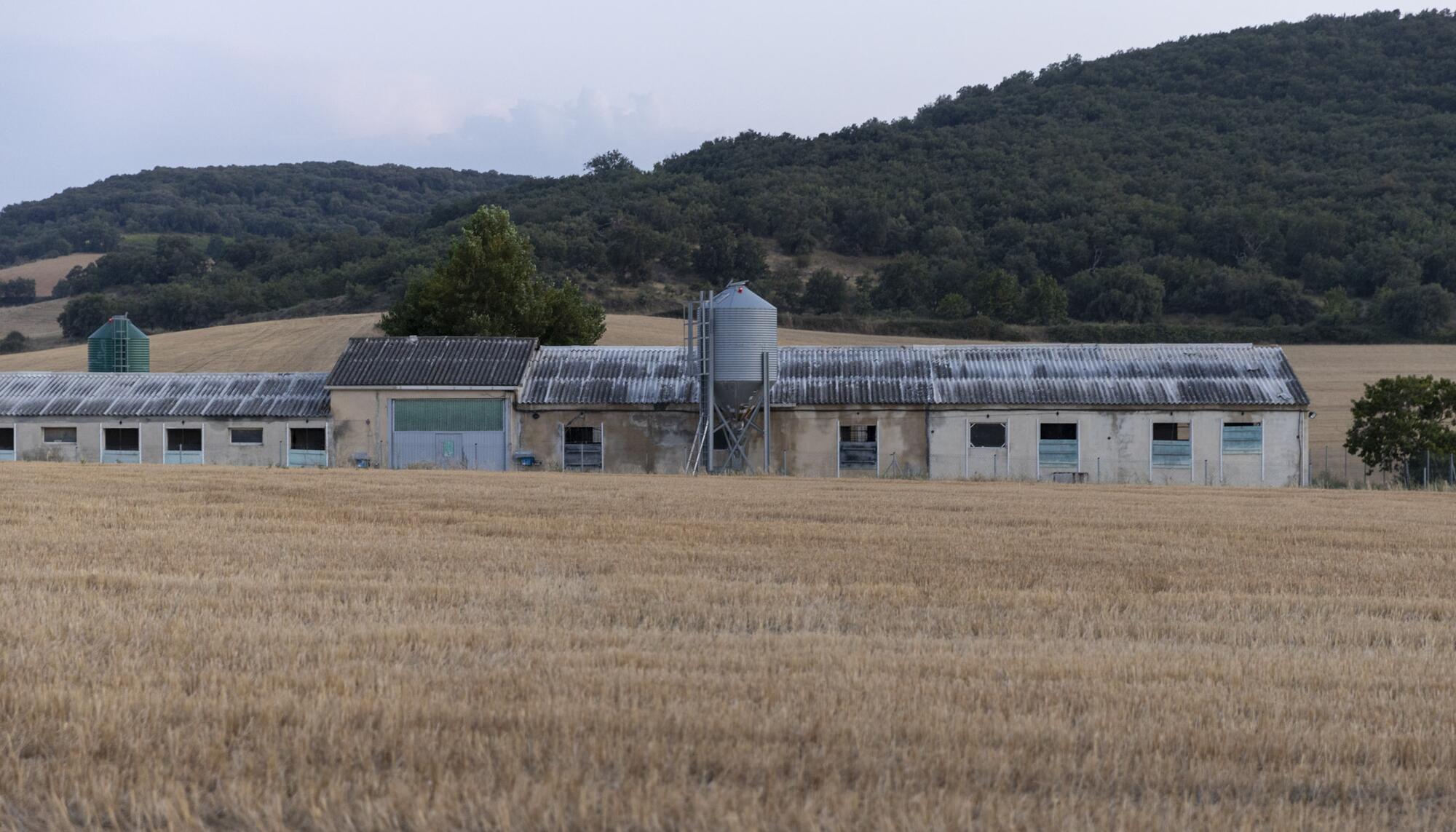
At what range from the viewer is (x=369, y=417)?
41.9 meters

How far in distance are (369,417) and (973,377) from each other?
713 inches

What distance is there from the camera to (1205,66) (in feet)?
429

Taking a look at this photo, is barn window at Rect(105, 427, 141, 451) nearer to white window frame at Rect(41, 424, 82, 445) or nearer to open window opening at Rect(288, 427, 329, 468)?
white window frame at Rect(41, 424, 82, 445)

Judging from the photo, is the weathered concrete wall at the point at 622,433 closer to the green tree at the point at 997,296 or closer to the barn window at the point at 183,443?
the barn window at the point at 183,443

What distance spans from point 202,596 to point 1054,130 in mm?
119055

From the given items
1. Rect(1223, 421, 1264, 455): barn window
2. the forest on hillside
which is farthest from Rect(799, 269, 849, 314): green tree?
Rect(1223, 421, 1264, 455): barn window

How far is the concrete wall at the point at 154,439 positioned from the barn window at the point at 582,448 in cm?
734

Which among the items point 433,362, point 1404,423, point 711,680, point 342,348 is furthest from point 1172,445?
point 342,348

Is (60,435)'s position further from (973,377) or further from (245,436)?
(973,377)

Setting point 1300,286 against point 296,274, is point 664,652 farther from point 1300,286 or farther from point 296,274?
point 296,274

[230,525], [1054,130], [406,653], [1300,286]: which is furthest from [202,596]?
[1054,130]

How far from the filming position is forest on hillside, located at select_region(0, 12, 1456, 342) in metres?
85.4

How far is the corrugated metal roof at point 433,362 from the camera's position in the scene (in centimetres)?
4172

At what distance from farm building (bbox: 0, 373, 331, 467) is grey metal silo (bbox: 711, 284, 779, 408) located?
39.5ft
